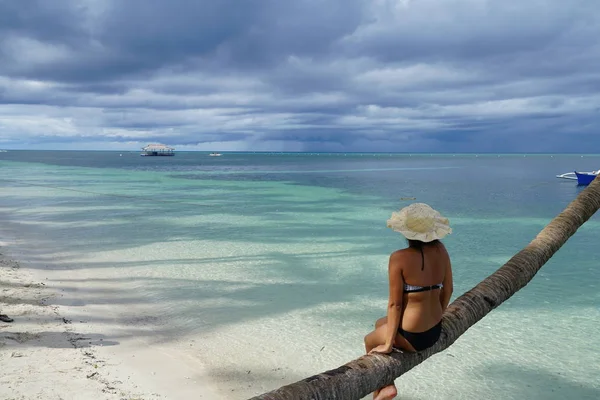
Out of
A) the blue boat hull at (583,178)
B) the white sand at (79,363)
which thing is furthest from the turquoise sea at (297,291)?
the blue boat hull at (583,178)

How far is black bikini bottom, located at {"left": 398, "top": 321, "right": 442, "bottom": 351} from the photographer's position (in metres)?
2.86

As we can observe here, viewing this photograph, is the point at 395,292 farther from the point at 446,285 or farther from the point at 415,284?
the point at 446,285

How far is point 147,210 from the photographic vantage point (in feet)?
93.9

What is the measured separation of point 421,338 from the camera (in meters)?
2.87

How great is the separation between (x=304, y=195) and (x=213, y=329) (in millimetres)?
29993

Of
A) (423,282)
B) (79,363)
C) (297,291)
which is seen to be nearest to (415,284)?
(423,282)

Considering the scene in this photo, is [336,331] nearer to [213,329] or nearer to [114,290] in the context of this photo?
[213,329]

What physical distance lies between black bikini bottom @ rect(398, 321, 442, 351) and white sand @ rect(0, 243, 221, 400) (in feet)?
15.4

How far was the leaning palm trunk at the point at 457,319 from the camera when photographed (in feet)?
7.55

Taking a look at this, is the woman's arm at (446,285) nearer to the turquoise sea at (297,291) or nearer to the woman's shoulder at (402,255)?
the woman's shoulder at (402,255)

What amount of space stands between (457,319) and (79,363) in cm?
599

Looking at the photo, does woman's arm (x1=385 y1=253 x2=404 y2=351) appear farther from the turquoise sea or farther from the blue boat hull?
the blue boat hull

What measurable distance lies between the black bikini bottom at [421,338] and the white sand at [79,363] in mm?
4698

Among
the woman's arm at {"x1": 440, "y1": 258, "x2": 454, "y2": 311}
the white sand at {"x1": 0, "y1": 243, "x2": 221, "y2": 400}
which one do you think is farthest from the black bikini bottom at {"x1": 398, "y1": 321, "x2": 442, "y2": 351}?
the white sand at {"x1": 0, "y1": 243, "x2": 221, "y2": 400}
